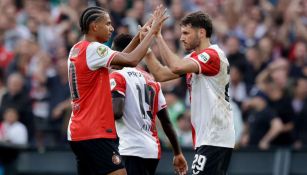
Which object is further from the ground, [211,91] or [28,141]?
[211,91]

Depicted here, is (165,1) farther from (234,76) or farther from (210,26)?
(210,26)

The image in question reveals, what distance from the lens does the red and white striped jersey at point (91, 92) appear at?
11.0m

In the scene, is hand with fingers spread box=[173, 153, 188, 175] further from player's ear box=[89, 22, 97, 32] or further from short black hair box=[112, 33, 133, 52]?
player's ear box=[89, 22, 97, 32]

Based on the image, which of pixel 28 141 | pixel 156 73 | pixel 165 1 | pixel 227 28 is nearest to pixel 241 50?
pixel 227 28

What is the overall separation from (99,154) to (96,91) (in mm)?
669

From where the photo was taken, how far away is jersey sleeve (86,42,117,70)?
10961mm

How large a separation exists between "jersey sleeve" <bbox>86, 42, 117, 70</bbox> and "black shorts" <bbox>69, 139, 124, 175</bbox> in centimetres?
80

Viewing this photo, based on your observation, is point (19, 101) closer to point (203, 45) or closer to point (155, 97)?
point (155, 97)

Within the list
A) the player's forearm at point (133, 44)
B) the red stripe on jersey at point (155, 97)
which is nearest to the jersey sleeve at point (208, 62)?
the player's forearm at point (133, 44)

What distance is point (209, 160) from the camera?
1126cm

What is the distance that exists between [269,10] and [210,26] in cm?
865

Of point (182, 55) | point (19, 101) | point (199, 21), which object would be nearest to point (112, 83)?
point (199, 21)

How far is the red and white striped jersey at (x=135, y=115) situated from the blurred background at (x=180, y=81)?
4.71 m

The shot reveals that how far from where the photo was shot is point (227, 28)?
19.7m
